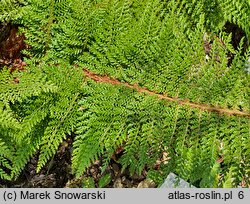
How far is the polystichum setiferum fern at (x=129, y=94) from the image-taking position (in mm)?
2463

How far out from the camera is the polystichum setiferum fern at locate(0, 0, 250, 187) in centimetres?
246

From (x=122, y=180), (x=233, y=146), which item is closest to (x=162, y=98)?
(x=233, y=146)

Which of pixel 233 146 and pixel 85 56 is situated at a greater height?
pixel 85 56

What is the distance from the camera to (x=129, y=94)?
2512 mm

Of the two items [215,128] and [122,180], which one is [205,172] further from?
[122,180]

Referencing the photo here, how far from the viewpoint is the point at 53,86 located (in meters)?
2.33

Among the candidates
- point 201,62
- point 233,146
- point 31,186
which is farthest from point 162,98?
point 31,186

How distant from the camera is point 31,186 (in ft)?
10.9
